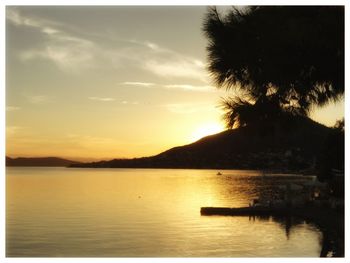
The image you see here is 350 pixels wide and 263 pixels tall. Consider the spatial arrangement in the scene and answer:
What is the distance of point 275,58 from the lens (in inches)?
329

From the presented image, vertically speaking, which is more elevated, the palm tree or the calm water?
the palm tree

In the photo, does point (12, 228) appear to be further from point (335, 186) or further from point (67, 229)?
point (335, 186)

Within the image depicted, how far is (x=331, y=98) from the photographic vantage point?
9.06m

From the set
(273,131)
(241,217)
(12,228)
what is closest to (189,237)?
(241,217)

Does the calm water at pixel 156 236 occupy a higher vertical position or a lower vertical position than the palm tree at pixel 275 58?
lower

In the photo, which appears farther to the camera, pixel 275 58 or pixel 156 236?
pixel 156 236

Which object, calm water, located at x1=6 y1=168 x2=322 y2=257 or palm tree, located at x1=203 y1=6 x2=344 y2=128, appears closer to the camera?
palm tree, located at x1=203 y1=6 x2=344 y2=128

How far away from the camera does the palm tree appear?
7.90m

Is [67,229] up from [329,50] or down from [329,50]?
down

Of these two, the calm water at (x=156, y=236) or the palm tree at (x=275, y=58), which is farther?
the calm water at (x=156, y=236)

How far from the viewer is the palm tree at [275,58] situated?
7.90m
